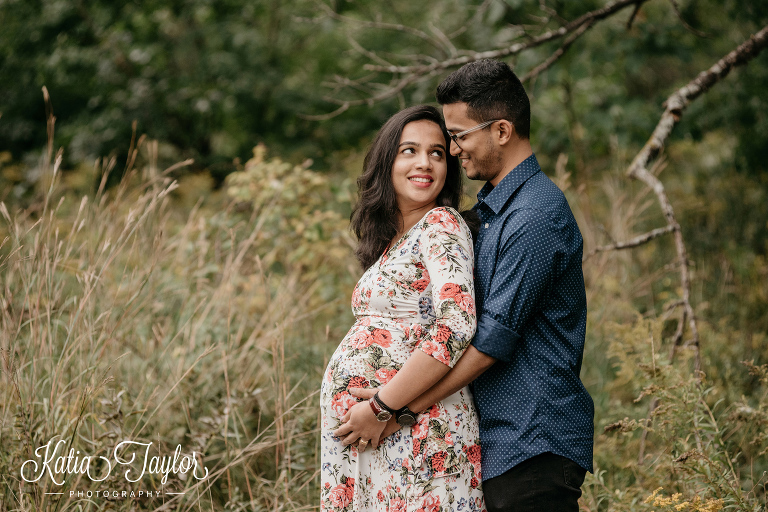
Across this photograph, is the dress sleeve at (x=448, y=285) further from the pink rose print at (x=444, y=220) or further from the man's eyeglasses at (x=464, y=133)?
the man's eyeglasses at (x=464, y=133)

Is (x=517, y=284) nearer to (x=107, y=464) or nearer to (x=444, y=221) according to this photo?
(x=444, y=221)

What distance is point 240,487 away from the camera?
2.82 meters

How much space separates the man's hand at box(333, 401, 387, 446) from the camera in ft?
A: 5.74

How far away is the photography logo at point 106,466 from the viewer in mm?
2240

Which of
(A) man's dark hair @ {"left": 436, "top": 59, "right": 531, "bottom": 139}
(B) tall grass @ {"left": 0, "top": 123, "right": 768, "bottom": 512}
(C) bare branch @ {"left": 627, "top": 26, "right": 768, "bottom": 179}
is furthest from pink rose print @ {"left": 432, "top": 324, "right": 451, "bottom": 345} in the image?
(C) bare branch @ {"left": 627, "top": 26, "right": 768, "bottom": 179}

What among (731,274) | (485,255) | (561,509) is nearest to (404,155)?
(485,255)

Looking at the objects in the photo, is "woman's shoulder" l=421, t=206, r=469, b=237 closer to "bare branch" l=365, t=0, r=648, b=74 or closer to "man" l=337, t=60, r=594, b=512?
"man" l=337, t=60, r=594, b=512

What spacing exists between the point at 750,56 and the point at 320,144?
5.98 m

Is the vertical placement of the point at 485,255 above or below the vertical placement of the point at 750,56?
below

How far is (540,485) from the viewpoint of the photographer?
1.64 metres

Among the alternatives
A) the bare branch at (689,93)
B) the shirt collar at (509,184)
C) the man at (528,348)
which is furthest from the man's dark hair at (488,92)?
the bare branch at (689,93)

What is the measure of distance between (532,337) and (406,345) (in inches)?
15.6

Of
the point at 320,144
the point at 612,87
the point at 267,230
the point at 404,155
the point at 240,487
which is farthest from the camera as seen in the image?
the point at 320,144

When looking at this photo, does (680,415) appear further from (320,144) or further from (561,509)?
(320,144)
